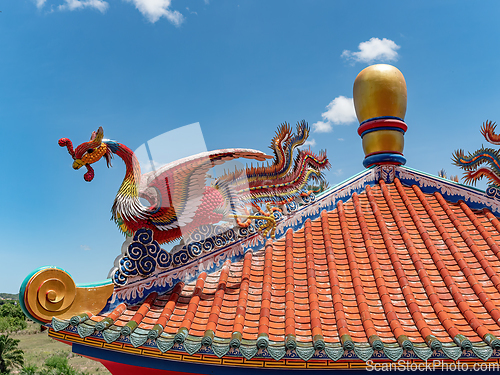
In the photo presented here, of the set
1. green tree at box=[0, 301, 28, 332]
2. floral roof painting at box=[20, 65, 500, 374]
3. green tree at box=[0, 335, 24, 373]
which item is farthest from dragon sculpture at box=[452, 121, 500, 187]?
green tree at box=[0, 301, 28, 332]

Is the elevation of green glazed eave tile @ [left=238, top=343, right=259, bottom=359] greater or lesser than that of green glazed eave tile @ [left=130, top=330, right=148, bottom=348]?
greater

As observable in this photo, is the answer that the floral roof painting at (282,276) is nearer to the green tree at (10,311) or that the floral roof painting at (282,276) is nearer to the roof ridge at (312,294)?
the roof ridge at (312,294)

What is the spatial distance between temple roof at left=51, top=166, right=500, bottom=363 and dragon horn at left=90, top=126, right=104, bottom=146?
5.77 feet

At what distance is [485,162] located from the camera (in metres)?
6.21

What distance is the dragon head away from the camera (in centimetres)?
419

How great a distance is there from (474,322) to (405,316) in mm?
623

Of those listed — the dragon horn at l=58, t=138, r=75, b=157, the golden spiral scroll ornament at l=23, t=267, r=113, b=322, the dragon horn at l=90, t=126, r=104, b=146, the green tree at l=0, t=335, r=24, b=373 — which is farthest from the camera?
the green tree at l=0, t=335, r=24, b=373

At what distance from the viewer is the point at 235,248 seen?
4934 millimetres

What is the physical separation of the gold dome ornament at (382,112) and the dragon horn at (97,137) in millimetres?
4667

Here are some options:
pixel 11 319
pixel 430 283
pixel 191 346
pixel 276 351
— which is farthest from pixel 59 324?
pixel 11 319

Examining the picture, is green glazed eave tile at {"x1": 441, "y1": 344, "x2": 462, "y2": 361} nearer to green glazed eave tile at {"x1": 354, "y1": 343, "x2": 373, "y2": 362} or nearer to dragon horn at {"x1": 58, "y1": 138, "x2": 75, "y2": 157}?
green glazed eave tile at {"x1": 354, "y1": 343, "x2": 373, "y2": 362}

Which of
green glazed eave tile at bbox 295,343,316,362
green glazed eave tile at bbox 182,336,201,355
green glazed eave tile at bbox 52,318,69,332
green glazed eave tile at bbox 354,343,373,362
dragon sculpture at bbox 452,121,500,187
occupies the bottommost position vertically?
green glazed eave tile at bbox 52,318,69,332

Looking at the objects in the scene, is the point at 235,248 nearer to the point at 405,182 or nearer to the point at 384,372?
the point at 384,372

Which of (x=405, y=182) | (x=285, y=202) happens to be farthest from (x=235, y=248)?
(x=405, y=182)
